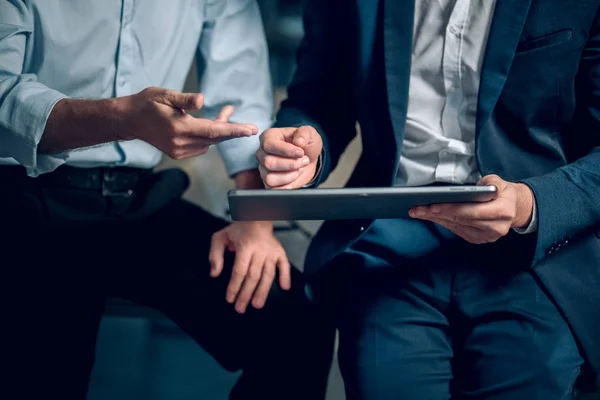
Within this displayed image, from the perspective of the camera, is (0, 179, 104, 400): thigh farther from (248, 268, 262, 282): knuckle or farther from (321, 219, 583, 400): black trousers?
(321, 219, 583, 400): black trousers

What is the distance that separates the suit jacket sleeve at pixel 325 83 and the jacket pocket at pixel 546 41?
0.24 metres

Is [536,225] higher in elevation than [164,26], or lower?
lower

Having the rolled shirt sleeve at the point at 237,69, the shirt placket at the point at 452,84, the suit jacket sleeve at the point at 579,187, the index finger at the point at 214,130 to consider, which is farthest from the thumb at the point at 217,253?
the suit jacket sleeve at the point at 579,187

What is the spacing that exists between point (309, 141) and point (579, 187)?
35 centimetres

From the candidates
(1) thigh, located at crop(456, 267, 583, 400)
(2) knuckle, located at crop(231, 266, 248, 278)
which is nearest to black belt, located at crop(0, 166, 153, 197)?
(2) knuckle, located at crop(231, 266, 248, 278)

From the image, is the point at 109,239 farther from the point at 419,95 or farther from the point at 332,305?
the point at 419,95

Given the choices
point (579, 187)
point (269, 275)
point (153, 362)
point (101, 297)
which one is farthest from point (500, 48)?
point (153, 362)

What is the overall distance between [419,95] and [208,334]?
0.51 meters

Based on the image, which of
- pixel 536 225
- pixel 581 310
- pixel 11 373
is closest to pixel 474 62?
pixel 536 225

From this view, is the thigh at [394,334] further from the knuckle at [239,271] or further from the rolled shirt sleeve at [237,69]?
the rolled shirt sleeve at [237,69]

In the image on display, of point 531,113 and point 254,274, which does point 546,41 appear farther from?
point 254,274

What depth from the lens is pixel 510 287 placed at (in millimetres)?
760

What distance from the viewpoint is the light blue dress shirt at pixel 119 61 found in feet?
2.75

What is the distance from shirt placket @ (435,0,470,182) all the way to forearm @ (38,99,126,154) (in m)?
0.46
